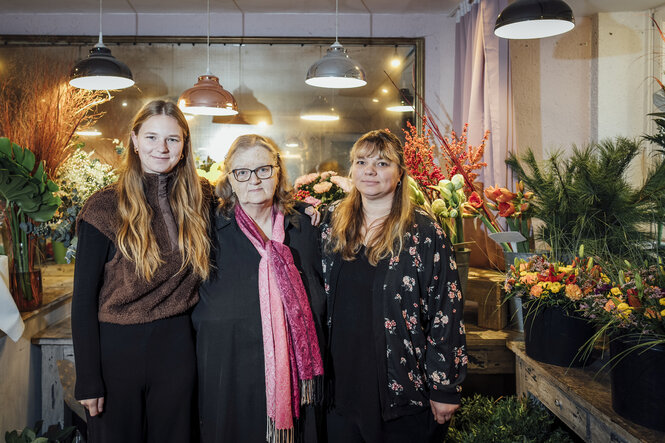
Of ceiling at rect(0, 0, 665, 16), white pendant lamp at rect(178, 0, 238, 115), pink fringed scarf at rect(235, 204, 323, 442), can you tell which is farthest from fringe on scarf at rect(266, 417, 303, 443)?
ceiling at rect(0, 0, 665, 16)

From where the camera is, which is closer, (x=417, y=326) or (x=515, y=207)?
(x=417, y=326)

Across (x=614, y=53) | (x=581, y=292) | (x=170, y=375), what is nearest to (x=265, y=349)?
(x=170, y=375)

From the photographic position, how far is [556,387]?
173 centimetres

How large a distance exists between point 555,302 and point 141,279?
1.30 m

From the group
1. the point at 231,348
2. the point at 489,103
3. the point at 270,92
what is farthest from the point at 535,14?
the point at 270,92

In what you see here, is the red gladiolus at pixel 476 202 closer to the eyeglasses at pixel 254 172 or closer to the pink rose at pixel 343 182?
the pink rose at pixel 343 182

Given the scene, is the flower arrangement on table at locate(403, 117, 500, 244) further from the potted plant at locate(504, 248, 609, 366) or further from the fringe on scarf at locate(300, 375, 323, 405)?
the fringe on scarf at locate(300, 375, 323, 405)

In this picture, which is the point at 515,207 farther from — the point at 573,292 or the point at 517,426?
the point at 517,426

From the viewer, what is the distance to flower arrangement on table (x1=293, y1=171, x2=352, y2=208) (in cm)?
202

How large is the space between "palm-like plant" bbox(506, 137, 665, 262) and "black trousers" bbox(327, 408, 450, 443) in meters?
0.78

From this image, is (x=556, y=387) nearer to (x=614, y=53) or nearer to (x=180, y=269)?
(x=180, y=269)

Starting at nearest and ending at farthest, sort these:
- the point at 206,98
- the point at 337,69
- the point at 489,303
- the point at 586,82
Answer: the point at 489,303, the point at 337,69, the point at 206,98, the point at 586,82

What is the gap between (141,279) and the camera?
4.66 ft

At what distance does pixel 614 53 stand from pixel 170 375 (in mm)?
3561
